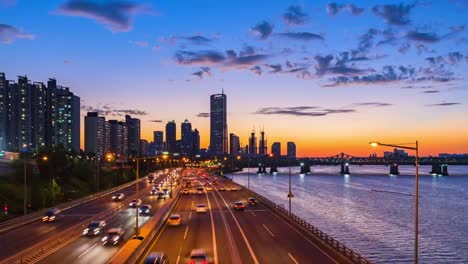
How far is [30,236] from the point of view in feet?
153

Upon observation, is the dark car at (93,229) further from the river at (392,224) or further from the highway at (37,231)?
the river at (392,224)

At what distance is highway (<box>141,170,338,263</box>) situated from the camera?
3606 centimetres

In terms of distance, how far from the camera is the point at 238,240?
44031 mm

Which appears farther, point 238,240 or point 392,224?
point 392,224

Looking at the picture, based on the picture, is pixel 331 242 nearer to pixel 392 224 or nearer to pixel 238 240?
pixel 238 240

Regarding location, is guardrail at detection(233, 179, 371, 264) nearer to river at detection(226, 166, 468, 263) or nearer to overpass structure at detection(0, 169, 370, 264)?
overpass structure at detection(0, 169, 370, 264)

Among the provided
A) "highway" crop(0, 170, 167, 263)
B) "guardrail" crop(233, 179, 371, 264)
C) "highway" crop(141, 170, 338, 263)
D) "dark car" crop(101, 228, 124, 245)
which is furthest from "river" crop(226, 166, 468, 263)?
"highway" crop(0, 170, 167, 263)

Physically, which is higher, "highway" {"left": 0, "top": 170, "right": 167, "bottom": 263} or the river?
"highway" {"left": 0, "top": 170, "right": 167, "bottom": 263}

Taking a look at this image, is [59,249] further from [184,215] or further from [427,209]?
[427,209]

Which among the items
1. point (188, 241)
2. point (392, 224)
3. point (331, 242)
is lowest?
point (392, 224)

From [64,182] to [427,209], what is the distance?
263ft

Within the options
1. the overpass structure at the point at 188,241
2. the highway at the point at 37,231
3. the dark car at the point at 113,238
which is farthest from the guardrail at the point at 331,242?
the highway at the point at 37,231

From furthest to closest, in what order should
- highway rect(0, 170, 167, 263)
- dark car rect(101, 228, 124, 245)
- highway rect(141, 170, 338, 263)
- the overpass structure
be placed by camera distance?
dark car rect(101, 228, 124, 245)
highway rect(0, 170, 167, 263)
highway rect(141, 170, 338, 263)
the overpass structure

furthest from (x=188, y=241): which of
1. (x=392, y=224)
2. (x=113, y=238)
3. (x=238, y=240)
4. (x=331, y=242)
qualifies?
(x=392, y=224)
